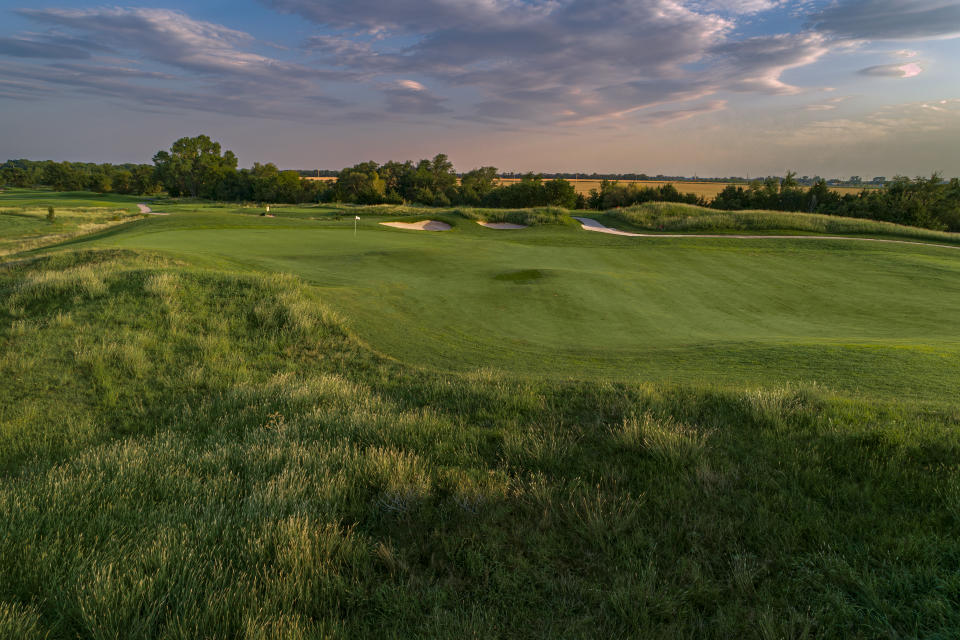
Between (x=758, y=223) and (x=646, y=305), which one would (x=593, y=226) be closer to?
(x=758, y=223)

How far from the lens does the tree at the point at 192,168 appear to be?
3703 inches

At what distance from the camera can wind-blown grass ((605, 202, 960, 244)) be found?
3027 cm

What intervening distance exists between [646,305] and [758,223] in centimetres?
2556

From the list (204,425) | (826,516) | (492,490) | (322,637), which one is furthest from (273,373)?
(826,516)

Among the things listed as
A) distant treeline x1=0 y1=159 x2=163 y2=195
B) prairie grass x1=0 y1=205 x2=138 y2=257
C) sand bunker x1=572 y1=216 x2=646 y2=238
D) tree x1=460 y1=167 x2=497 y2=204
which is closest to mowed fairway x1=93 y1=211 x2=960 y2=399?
prairie grass x1=0 y1=205 x2=138 y2=257

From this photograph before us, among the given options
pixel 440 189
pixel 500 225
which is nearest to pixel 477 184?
pixel 440 189

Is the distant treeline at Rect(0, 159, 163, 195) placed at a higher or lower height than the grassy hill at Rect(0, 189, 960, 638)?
higher

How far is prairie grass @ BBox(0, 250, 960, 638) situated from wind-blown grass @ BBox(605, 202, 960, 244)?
101 ft

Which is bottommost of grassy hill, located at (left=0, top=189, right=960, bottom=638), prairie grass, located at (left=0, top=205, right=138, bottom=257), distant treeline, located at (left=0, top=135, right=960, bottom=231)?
grassy hill, located at (left=0, top=189, right=960, bottom=638)

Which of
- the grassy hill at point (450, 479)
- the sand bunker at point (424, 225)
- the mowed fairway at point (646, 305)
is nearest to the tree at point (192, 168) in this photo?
the sand bunker at point (424, 225)

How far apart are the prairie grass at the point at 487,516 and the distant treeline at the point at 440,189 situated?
63644mm

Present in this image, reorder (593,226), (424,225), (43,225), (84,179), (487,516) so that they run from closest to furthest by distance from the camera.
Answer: (487,516) → (424,225) → (593,226) → (43,225) → (84,179)

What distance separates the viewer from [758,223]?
33.0m

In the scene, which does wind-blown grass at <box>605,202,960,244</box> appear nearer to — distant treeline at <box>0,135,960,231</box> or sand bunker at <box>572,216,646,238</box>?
sand bunker at <box>572,216,646,238</box>
